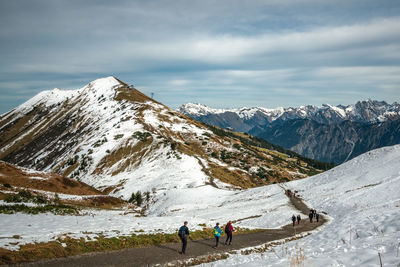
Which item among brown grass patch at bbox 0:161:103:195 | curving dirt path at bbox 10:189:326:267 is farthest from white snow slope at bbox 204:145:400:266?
brown grass patch at bbox 0:161:103:195

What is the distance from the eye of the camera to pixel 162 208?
78.2 metres

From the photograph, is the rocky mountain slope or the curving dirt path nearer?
the curving dirt path

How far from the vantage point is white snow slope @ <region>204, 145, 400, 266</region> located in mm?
12786

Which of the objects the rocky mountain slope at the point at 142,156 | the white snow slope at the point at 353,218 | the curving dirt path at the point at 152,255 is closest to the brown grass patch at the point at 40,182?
the rocky mountain slope at the point at 142,156

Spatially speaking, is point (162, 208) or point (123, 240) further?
point (162, 208)

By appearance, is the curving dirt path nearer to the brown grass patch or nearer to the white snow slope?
the white snow slope

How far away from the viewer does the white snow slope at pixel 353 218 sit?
12786mm

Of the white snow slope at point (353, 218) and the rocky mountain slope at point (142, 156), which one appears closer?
the white snow slope at point (353, 218)

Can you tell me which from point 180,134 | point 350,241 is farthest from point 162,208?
point 180,134

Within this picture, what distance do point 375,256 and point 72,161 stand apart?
14220 centimetres

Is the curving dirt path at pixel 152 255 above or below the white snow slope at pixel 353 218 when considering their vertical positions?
below

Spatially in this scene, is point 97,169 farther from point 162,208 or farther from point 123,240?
point 123,240

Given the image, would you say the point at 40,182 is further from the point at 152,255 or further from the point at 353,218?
the point at 353,218

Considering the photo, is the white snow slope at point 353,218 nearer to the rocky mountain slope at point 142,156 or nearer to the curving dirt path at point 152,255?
the curving dirt path at point 152,255
